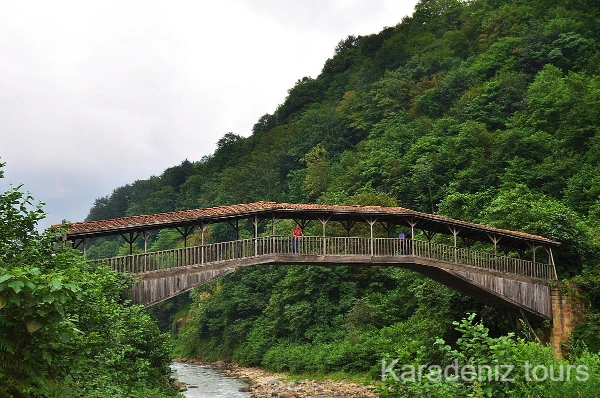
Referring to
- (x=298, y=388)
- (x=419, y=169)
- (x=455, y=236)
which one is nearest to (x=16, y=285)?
(x=455, y=236)

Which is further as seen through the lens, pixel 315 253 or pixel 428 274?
pixel 428 274

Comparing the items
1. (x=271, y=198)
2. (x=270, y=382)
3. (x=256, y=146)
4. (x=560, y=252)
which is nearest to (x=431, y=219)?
(x=560, y=252)

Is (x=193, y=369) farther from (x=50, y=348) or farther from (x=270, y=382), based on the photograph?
(x=50, y=348)

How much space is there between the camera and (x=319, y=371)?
32625 mm

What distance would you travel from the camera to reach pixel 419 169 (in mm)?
40531

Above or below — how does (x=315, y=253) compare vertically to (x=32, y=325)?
above

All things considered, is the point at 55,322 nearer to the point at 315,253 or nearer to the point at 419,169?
the point at 315,253

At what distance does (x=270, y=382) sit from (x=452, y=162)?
1699 cm

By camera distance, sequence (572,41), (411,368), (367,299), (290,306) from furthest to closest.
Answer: (572,41), (290,306), (367,299), (411,368)

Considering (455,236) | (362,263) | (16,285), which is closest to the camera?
(16,285)

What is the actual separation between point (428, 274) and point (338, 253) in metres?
3.77

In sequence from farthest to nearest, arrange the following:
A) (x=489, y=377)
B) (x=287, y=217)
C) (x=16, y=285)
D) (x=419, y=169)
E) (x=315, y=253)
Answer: (x=419, y=169) → (x=287, y=217) → (x=315, y=253) → (x=489, y=377) → (x=16, y=285)

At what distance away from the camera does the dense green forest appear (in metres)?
26.6

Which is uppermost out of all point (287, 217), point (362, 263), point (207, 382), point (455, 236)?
point (287, 217)
